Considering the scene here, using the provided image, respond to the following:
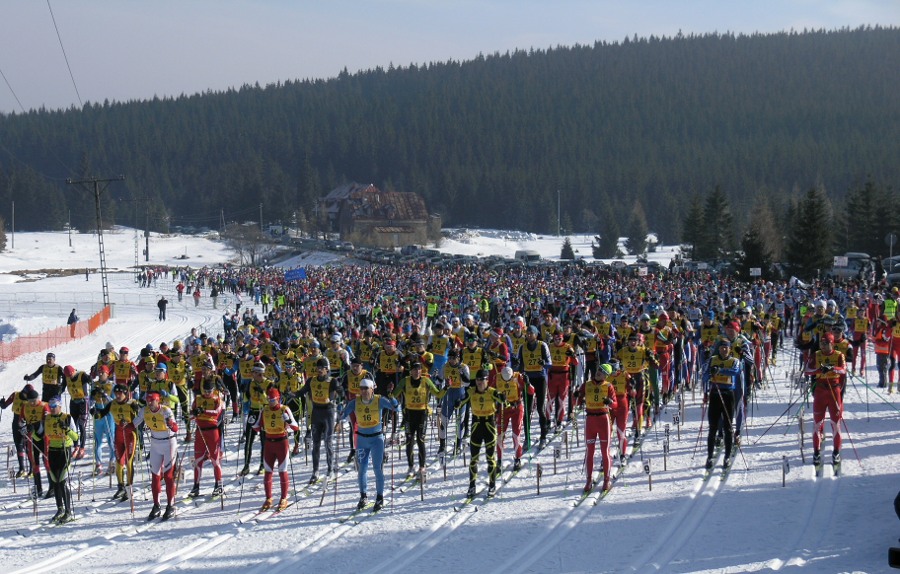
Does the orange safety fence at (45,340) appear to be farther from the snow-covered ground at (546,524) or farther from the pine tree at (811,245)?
the pine tree at (811,245)

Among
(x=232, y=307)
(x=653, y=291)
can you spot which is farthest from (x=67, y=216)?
(x=653, y=291)

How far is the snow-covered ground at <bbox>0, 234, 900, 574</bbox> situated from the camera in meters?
9.29

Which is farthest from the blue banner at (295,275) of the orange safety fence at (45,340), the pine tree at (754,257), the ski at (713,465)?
the ski at (713,465)

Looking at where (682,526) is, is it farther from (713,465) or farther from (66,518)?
(66,518)

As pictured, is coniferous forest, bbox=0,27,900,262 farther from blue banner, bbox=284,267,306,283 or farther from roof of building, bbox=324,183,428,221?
blue banner, bbox=284,267,306,283

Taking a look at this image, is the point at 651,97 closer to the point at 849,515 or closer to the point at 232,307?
the point at 232,307

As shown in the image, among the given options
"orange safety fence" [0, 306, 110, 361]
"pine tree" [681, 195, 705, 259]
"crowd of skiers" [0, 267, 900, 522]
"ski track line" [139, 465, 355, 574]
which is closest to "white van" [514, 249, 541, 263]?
"pine tree" [681, 195, 705, 259]

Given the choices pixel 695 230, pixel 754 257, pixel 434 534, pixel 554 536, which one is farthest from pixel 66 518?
pixel 695 230

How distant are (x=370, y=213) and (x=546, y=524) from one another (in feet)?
381

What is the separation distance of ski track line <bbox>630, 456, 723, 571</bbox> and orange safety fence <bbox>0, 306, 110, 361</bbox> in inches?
1070

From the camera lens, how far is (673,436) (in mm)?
14477

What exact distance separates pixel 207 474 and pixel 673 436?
23.9 feet

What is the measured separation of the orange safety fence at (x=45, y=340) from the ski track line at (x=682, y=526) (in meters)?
27.2

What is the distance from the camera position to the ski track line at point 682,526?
29.8ft
